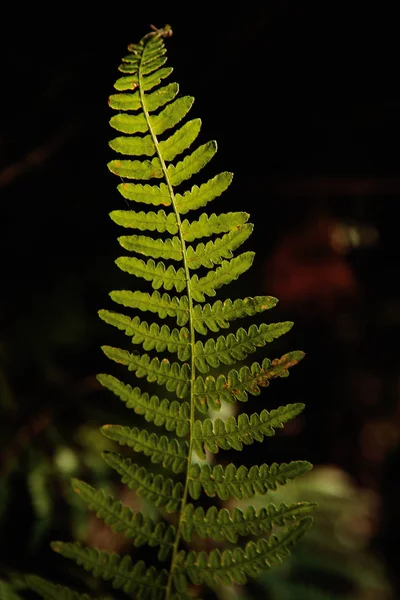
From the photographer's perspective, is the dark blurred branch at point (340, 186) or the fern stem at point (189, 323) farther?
the dark blurred branch at point (340, 186)

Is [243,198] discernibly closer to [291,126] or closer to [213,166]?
[213,166]

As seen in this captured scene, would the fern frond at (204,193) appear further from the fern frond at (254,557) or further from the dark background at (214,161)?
the dark background at (214,161)

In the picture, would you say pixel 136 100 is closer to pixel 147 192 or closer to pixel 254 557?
pixel 147 192

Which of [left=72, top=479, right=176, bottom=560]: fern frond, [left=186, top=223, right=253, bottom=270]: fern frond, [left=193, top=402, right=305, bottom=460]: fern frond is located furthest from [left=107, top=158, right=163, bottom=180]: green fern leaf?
[left=72, top=479, right=176, bottom=560]: fern frond

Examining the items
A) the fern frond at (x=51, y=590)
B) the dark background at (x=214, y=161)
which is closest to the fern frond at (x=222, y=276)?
the fern frond at (x=51, y=590)

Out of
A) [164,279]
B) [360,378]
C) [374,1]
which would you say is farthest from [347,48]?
[360,378]
